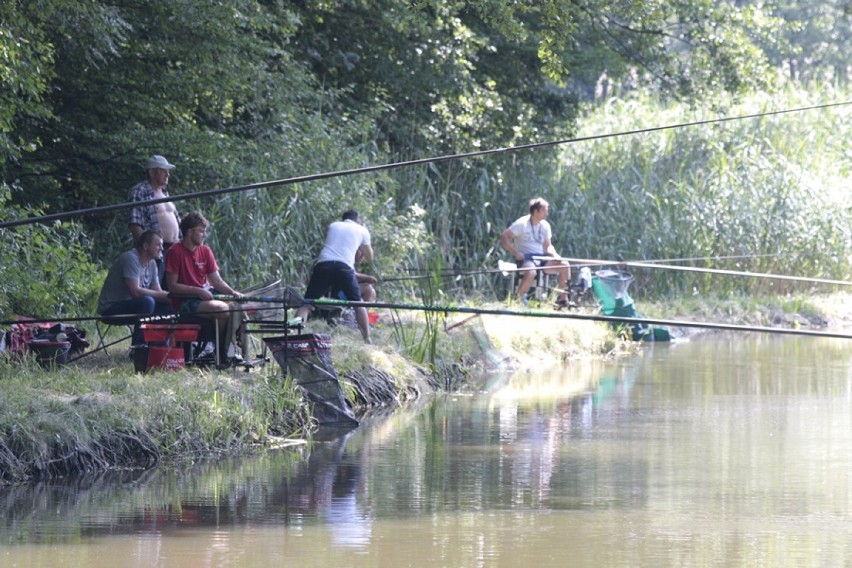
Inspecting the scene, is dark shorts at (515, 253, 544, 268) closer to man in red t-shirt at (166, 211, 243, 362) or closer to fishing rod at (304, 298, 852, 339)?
man in red t-shirt at (166, 211, 243, 362)

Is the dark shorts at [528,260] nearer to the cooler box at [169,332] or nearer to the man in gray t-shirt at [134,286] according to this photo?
the man in gray t-shirt at [134,286]

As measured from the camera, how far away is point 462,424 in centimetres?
1156

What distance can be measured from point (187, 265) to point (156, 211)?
1.21 metres

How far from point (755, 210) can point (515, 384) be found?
31.2 feet

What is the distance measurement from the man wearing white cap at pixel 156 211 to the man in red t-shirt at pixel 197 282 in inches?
32.7

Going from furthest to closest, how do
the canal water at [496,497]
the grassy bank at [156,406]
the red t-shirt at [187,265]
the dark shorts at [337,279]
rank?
the dark shorts at [337,279]
the red t-shirt at [187,265]
the grassy bank at [156,406]
the canal water at [496,497]

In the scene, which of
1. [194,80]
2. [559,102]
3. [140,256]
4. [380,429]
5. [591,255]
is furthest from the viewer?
[559,102]

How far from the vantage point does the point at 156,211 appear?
12828mm

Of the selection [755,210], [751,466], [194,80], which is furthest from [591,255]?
[751,466]

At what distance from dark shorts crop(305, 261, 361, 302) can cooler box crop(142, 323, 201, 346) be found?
298 centimetres

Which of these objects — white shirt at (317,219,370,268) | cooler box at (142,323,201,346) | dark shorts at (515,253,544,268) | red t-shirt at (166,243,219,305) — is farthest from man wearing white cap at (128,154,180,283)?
dark shorts at (515,253,544,268)

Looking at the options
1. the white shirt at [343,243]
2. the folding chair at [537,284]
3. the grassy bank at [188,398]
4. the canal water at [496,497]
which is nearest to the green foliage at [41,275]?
the grassy bank at [188,398]

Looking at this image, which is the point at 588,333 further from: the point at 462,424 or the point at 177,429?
the point at 177,429

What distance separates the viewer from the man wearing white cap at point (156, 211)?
498 inches
